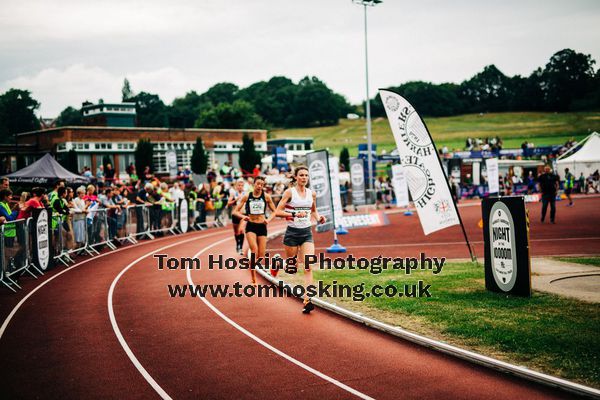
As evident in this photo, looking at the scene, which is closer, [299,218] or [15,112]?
[299,218]

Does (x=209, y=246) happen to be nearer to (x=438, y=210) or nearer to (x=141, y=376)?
(x=438, y=210)

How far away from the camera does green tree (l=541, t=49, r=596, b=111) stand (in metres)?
94.8

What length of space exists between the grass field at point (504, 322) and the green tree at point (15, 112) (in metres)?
98.8

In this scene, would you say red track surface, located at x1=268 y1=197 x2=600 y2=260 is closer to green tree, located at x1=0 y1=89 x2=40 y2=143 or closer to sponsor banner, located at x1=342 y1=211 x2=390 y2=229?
sponsor banner, located at x1=342 y1=211 x2=390 y2=229

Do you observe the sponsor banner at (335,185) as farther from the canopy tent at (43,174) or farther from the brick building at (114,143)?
the brick building at (114,143)

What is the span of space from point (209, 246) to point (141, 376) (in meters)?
14.2

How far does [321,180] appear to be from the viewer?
18297mm

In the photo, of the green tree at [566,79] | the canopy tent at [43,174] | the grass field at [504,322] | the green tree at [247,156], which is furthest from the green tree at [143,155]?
the green tree at [566,79]

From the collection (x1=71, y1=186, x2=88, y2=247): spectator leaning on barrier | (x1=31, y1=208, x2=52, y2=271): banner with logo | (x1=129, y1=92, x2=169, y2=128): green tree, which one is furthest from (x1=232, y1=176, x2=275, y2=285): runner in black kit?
(x1=129, y1=92, x2=169, y2=128): green tree

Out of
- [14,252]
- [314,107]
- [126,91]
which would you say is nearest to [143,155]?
[14,252]

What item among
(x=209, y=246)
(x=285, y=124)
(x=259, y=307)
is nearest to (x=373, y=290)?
(x=259, y=307)

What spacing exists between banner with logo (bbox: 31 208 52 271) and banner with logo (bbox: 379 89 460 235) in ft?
29.9

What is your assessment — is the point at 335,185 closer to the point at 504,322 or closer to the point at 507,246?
the point at 507,246

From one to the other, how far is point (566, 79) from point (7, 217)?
356 ft
